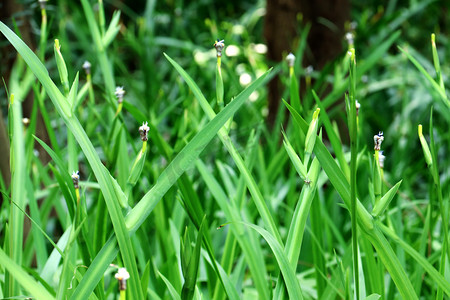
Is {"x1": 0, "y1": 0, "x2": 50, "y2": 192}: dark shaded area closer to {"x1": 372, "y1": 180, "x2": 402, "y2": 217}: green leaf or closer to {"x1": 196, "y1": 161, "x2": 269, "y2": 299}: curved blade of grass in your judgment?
{"x1": 196, "y1": 161, "x2": 269, "y2": 299}: curved blade of grass

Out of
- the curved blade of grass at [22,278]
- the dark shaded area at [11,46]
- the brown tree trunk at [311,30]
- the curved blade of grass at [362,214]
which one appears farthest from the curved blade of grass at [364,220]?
the brown tree trunk at [311,30]

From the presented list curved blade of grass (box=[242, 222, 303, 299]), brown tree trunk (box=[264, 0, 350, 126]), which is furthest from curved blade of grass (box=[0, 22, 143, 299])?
brown tree trunk (box=[264, 0, 350, 126])

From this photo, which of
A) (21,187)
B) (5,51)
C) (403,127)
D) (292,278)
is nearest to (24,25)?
(5,51)

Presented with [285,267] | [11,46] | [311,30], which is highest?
[311,30]

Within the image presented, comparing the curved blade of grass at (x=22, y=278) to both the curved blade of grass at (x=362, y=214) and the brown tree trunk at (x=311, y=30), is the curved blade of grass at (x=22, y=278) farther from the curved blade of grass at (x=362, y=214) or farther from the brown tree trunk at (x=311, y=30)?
the brown tree trunk at (x=311, y=30)

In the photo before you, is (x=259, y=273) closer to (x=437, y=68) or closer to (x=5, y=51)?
(x=437, y=68)

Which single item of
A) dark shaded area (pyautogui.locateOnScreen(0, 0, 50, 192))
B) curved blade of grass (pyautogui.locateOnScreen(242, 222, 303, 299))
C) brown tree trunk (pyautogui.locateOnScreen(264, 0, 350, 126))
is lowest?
curved blade of grass (pyautogui.locateOnScreen(242, 222, 303, 299))

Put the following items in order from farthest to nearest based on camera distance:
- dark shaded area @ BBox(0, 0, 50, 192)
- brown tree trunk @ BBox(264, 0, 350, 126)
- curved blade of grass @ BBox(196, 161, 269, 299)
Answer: brown tree trunk @ BBox(264, 0, 350, 126) < dark shaded area @ BBox(0, 0, 50, 192) < curved blade of grass @ BBox(196, 161, 269, 299)

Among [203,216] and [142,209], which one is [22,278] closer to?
[142,209]

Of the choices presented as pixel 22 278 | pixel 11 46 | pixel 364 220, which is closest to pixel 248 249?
pixel 364 220
